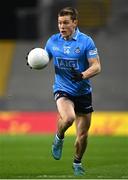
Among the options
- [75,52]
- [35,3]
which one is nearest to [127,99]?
[35,3]

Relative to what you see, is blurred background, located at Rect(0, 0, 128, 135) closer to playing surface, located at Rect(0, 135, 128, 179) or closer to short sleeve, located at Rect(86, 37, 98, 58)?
playing surface, located at Rect(0, 135, 128, 179)

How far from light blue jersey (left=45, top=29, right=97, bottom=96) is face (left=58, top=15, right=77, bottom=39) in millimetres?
179

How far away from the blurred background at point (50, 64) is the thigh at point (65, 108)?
19775mm

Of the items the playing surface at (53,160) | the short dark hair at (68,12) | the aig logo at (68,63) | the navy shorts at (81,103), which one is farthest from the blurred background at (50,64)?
the short dark hair at (68,12)

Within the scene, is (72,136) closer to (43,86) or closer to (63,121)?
(43,86)

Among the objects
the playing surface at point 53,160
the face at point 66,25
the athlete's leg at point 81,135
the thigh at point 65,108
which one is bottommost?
the playing surface at point 53,160

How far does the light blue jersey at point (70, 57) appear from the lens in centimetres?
1380

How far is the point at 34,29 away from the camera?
3769cm

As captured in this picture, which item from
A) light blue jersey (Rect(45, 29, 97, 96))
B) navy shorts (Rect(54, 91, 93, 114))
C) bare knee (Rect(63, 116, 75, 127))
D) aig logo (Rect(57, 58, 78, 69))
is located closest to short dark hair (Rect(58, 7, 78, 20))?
light blue jersey (Rect(45, 29, 97, 96))

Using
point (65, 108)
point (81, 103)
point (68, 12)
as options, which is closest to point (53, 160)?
point (81, 103)

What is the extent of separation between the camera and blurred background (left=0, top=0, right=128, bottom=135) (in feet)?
113

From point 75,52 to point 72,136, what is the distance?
13718 mm

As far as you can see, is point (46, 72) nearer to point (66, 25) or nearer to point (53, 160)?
point (53, 160)

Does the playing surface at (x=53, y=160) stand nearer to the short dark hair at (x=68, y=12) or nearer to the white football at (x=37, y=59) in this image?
the white football at (x=37, y=59)
